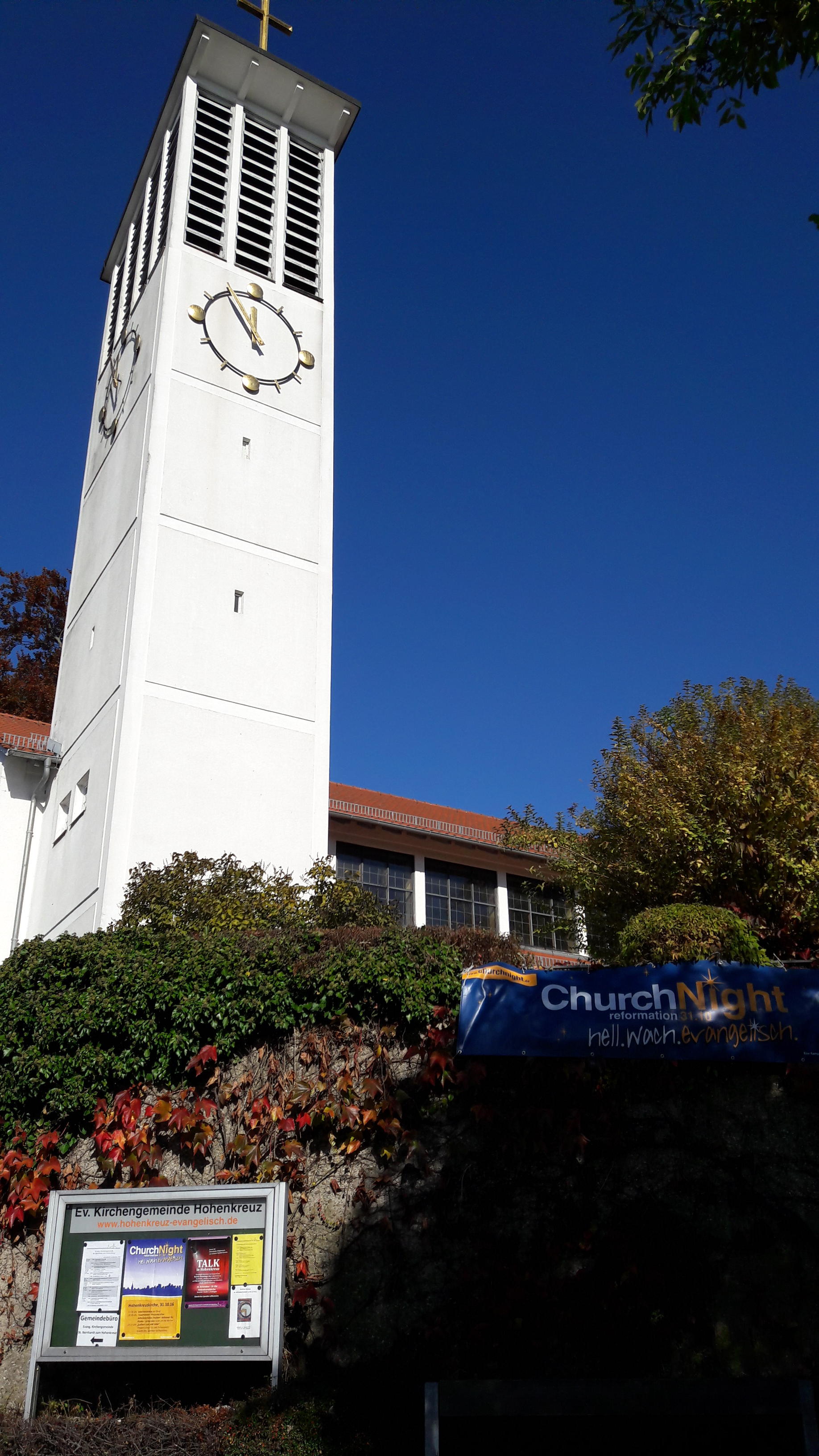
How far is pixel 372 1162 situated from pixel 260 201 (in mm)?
22250

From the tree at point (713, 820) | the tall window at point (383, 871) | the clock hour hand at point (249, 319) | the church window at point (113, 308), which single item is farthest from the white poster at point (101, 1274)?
the church window at point (113, 308)

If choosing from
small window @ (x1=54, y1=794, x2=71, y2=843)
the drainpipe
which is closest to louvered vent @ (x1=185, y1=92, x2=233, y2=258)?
the drainpipe

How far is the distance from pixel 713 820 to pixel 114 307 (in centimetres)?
2053

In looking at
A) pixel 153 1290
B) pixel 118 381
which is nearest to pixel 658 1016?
pixel 153 1290

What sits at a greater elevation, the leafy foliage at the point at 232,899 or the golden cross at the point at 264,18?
the golden cross at the point at 264,18

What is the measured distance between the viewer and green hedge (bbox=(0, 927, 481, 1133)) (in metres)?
11.0

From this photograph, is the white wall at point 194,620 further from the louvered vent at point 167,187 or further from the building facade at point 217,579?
the louvered vent at point 167,187

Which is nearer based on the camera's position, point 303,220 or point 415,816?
point 415,816

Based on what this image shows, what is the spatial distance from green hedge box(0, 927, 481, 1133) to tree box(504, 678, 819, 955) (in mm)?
3505

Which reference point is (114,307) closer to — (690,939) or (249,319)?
(249,319)

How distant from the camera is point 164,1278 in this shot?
8703 millimetres

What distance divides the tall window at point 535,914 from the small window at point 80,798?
27.8 feet

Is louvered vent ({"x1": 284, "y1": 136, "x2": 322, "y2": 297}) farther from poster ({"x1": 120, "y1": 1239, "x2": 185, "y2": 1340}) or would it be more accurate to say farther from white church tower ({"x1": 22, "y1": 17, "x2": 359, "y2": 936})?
poster ({"x1": 120, "y1": 1239, "x2": 185, "y2": 1340})

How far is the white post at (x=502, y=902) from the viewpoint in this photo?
77.6 feet
